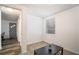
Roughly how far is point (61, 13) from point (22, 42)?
81 centimetres

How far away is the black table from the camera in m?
1.14

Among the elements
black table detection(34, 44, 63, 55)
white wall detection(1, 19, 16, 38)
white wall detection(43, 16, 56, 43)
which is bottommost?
black table detection(34, 44, 63, 55)

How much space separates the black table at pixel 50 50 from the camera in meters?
1.14

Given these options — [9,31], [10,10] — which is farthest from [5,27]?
[10,10]

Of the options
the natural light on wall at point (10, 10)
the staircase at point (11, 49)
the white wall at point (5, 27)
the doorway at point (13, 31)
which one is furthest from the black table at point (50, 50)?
the natural light on wall at point (10, 10)

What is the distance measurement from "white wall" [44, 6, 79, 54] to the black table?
0.08 meters

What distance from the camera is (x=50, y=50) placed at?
117 cm

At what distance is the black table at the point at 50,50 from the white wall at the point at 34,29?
169mm

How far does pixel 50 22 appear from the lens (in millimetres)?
1227

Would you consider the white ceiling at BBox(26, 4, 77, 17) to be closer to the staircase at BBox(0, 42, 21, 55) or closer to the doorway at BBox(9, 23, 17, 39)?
the doorway at BBox(9, 23, 17, 39)

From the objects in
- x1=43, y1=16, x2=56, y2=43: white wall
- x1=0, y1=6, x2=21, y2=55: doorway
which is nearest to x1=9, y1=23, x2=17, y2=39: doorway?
x1=0, y1=6, x2=21, y2=55: doorway

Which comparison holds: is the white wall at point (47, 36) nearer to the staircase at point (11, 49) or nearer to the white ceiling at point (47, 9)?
the white ceiling at point (47, 9)
